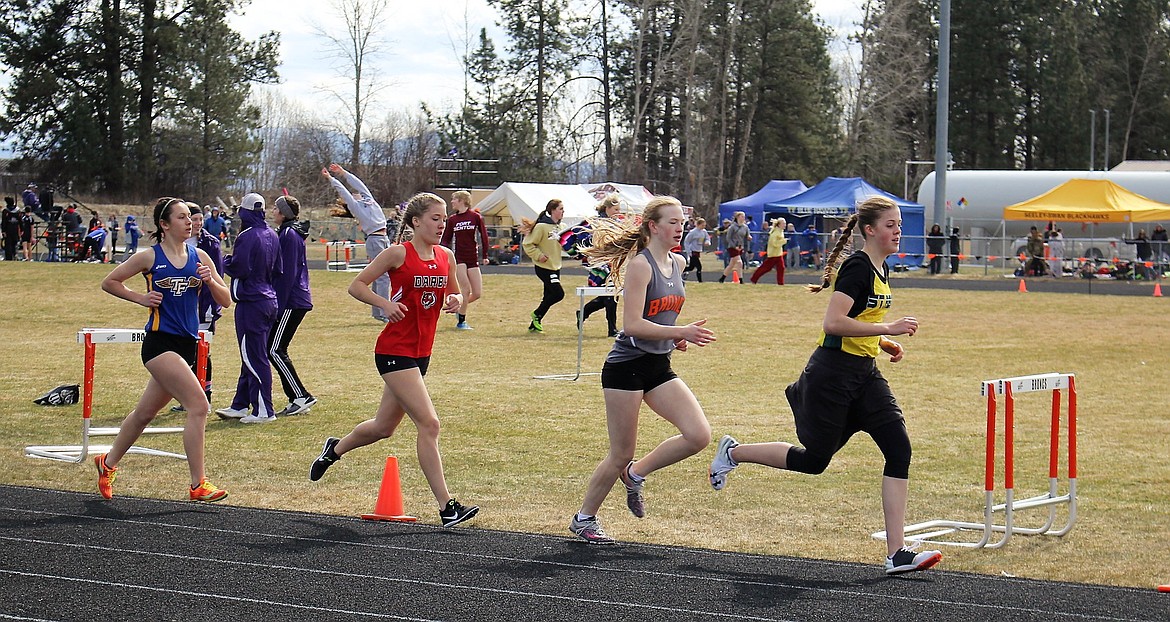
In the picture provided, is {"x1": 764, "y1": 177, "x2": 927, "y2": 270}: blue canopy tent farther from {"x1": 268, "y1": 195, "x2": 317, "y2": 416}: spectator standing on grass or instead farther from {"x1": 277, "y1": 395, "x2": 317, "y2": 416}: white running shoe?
{"x1": 268, "y1": 195, "x2": 317, "y2": 416}: spectator standing on grass

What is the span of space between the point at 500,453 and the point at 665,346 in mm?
3440

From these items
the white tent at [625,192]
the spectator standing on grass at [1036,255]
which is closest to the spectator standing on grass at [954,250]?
the spectator standing on grass at [1036,255]

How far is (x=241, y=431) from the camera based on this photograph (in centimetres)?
1097

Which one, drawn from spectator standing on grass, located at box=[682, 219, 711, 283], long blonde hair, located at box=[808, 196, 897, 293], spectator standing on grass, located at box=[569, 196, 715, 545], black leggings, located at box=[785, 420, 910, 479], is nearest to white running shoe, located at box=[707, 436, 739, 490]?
spectator standing on grass, located at box=[569, 196, 715, 545]

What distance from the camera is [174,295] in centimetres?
802

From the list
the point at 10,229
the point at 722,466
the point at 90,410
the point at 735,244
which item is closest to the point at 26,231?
the point at 10,229

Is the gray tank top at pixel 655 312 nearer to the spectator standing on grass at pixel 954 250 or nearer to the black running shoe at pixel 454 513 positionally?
the black running shoe at pixel 454 513

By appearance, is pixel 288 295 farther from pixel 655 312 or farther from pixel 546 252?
pixel 546 252

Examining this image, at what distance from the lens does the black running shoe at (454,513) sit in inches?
294

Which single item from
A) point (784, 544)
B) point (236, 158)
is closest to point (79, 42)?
point (236, 158)

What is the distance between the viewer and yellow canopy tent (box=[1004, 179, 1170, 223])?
36562 mm

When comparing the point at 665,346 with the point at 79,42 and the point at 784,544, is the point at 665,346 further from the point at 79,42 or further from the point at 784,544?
the point at 79,42

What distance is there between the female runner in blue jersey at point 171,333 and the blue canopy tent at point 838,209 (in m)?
32.8

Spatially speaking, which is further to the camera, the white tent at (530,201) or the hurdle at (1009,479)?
the white tent at (530,201)
